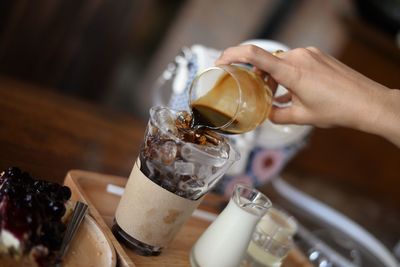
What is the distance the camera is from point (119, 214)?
2.42ft

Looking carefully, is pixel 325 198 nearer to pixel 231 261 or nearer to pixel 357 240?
pixel 357 240

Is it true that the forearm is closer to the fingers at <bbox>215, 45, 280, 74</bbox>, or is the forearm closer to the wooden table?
the fingers at <bbox>215, 45, 280, 74</bbox>

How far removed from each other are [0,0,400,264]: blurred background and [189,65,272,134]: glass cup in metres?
1.12

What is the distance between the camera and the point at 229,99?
2.66 feet

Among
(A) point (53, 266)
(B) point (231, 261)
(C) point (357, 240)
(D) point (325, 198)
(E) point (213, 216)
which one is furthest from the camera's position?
(D) point (325, 198)

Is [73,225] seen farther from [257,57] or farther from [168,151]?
[257,57]

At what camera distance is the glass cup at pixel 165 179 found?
67 centimetres

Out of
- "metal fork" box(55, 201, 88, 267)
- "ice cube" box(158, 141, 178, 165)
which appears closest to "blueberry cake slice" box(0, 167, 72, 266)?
"metal fork" box(55, 201, 88, 267)

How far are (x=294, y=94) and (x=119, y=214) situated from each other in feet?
1.26

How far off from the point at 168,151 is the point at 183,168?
1.3 inches

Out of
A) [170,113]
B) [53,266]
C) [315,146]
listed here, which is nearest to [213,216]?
[170,113]

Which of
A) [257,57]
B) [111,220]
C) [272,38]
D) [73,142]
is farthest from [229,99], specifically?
[272,38]

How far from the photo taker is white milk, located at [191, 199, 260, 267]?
714mm

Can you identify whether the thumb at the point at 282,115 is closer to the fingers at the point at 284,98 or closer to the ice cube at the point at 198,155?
the fingers at the point at 284,98
